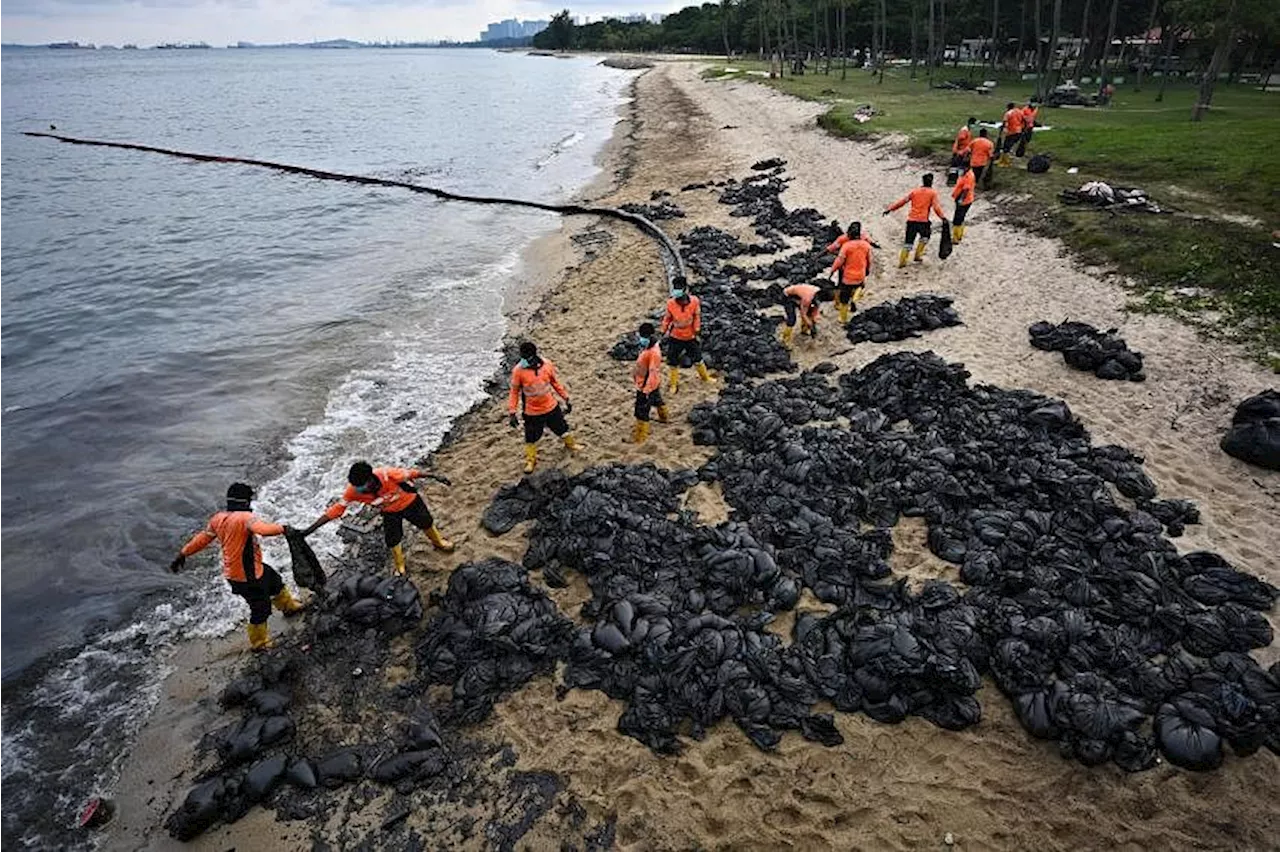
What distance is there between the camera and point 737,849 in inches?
248

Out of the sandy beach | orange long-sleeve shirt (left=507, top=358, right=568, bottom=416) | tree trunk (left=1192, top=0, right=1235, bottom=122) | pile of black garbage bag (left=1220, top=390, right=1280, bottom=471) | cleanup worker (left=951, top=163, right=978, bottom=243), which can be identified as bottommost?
the sandy beach

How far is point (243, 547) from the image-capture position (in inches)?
331

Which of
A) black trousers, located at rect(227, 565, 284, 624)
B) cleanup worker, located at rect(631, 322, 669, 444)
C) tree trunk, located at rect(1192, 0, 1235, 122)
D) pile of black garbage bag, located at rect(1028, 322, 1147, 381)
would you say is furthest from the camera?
tree trunk, located at rect(1192, 0, 1235, 122)

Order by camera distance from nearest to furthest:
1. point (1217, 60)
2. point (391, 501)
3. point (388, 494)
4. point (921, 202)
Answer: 1. point (388, 494)
2. point (391, 501)
3. point (921, 202)
4. point (1217, 60)

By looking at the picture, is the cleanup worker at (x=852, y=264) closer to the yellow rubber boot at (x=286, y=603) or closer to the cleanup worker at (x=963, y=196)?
the cleanup worker at (x=963, y=196)

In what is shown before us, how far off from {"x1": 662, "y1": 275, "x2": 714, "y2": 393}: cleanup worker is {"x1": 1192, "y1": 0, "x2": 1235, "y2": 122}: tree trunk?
1380 inches

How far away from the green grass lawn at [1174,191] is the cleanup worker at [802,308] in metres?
7.25

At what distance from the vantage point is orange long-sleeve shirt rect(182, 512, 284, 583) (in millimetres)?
8352

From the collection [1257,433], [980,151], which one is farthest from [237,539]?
[980,151]

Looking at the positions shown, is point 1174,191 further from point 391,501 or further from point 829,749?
point 391,501

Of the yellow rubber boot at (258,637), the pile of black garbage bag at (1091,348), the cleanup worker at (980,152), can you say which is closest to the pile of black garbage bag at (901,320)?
the pile of black garbage bag at (1091,348)

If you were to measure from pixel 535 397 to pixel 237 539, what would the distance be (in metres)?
4.79

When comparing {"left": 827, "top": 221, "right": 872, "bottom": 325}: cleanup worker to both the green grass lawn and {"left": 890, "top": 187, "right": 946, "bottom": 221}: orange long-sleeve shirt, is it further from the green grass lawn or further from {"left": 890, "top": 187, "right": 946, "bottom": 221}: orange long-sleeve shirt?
the green grass lawn

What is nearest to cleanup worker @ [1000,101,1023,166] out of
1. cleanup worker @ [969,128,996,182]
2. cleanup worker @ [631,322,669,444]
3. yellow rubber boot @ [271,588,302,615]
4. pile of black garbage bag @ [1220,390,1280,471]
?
cleanup worker @ [969,128,996,182]
